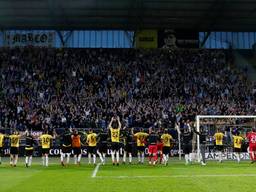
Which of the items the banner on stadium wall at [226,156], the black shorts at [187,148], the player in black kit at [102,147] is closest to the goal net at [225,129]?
the banner on stadium wall at [226,156]

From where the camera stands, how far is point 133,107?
1613 inches

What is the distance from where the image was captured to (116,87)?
4506 cm

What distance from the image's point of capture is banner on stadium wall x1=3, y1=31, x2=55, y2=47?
163 feet

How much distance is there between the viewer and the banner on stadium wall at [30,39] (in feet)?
163

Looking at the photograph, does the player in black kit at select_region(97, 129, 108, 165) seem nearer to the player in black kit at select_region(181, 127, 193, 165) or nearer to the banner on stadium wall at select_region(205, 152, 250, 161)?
the player in black kit at select_region(181, 127, 193, 165)

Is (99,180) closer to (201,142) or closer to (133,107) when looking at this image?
(201,142)

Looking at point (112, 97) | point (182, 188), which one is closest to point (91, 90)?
point (112, 97)

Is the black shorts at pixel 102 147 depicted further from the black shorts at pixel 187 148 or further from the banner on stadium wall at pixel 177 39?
the banner on stadium wall at pixel 177 39

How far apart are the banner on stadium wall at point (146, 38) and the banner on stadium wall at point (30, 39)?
9017mm

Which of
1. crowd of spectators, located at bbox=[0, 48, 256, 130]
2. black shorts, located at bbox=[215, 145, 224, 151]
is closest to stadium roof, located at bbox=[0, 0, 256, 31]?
crowd of spectators, located at bbox=[0, 48, 256, 130]

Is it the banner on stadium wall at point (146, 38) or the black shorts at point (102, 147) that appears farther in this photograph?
the banner on stadium wall at point (146, 38)

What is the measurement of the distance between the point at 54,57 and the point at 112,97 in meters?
9.59

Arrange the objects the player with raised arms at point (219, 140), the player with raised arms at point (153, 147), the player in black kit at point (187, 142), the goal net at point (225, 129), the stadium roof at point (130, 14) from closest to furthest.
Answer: the player with raised arms at point (153, 147) → the player in black kit at point (187, 142) → the player with raised arms at point (219, 140) → the goal net at point (225, 129) → the stadium roof at point (130, 14)

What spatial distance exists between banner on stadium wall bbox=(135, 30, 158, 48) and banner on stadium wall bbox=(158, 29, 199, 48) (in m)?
0.61
